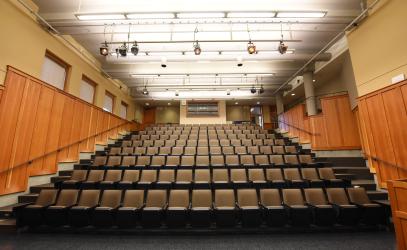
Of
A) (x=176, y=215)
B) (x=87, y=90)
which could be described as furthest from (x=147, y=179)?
(x=87, y=90)

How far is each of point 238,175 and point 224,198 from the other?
647 mm

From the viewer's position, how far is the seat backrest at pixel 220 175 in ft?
10.9

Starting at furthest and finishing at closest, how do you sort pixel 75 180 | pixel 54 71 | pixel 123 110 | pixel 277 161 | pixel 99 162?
pixel 123 110 → pixel 54 71 → pixel 99 162 → pixel 277 161 → pixel 75 180

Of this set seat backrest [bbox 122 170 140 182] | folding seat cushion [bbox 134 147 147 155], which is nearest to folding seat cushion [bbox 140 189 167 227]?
seat backrest [bbox 122 170 140 182]

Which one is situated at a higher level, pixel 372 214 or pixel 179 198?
pixel 179 198

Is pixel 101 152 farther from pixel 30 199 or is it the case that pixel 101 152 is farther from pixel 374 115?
pixel 374 115

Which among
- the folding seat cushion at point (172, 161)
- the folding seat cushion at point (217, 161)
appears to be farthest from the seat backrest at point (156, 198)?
the folding seat cushion at point (217, 161)

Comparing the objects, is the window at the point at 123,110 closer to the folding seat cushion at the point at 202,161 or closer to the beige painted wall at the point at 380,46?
the folding seat cushion at the point at 202,161

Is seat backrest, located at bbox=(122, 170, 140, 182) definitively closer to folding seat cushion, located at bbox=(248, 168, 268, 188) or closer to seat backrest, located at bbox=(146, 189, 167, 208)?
seat backrest, located at bbox=(146, 189, 167, 208)

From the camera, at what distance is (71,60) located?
480 centimetres

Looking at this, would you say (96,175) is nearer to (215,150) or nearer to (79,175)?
(79,175)

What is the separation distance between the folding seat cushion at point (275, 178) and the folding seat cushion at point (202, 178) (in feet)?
3.28

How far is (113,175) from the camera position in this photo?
342cm

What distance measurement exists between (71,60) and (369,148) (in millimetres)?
6722
